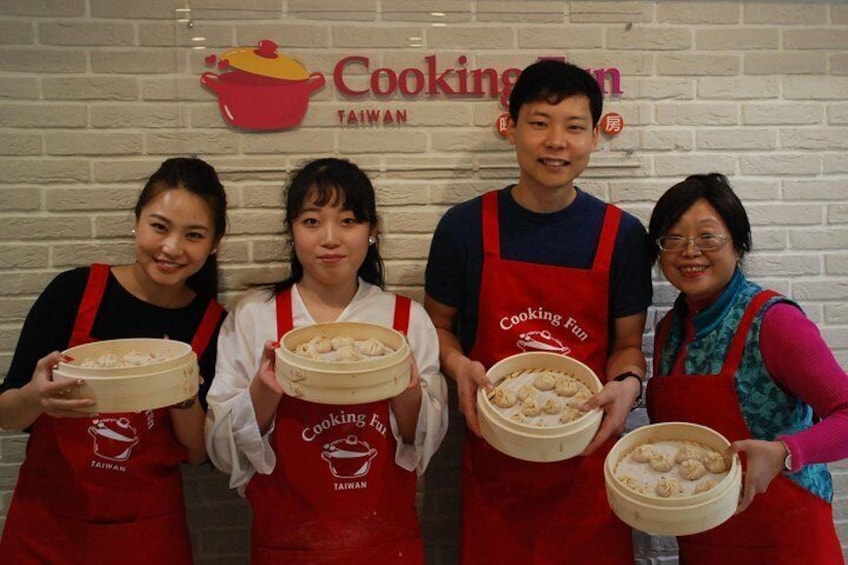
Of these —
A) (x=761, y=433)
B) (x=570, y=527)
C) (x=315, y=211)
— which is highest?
(x=315, y=211)

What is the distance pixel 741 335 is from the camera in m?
1.92

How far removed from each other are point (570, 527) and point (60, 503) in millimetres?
1439

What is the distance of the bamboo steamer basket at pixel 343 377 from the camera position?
162 cm

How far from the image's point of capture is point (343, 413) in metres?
1.90

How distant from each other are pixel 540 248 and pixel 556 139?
0.33 m

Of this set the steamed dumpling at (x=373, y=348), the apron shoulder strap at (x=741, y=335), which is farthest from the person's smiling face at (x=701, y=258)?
the steamed dumpling at (x=373, y=348)

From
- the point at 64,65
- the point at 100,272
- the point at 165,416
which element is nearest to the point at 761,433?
the point at 165,416

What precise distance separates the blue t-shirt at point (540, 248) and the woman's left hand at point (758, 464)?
549 mm

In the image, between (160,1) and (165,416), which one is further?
(160,1)

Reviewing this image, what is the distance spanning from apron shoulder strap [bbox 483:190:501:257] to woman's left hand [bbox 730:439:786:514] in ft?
2.78

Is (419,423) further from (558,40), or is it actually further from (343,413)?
(558,40)

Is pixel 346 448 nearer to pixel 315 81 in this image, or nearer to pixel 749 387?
pixel 749 387

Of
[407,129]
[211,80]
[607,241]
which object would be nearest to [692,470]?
[607,241]

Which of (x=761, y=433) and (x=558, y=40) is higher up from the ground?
(x=558, y=40)
